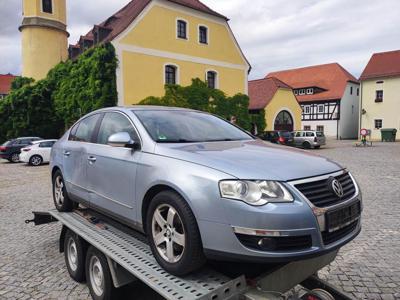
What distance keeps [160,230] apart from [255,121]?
99.8 ft

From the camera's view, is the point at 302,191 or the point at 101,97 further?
the point at 101,97

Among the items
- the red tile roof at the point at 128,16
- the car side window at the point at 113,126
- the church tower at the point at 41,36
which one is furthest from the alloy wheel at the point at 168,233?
the church tower at the point at 41,36

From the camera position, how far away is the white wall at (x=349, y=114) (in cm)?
4816

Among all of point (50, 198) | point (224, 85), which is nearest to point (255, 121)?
point (224, 85)

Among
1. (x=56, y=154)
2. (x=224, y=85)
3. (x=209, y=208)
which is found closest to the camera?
(x=209, y=208)

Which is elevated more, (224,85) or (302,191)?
(224,85)

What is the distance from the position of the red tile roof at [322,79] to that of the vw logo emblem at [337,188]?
159ft

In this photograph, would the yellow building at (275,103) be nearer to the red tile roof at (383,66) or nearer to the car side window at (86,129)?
the red tile roof at (383,66)

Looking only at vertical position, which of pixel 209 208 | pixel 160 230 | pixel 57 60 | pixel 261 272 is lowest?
pixel 261 272

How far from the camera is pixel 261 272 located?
283cm

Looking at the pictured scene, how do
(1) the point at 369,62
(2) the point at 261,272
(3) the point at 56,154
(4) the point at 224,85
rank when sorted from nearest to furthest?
1. (2) the point at 261,272
2. (3) the point at 56,154
3. (4) the point at 224,85
4. (1) the point at 369,62

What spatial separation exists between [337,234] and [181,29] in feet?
83.1

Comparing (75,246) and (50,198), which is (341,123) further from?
(75,246)

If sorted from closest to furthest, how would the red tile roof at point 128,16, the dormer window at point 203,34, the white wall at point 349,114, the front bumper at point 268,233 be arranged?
the front bumper at point 268,233, the red tile roof at point 128,16, the dormer window at point 203,34, the white wall at point 349,114
